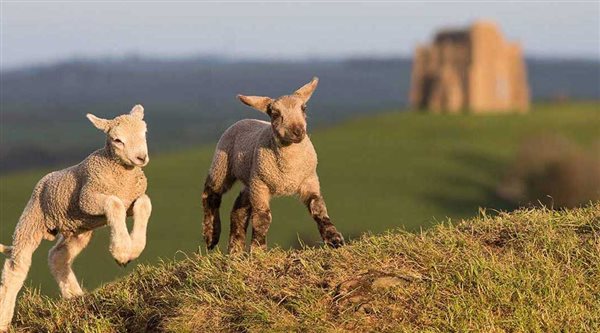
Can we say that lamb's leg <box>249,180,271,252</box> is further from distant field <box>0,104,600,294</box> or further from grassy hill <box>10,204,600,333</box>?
distant field <box>0,104,600,294</box>

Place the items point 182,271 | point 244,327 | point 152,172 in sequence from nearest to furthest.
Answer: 1. point 244,327
2. point 182,271
3. point 152,172

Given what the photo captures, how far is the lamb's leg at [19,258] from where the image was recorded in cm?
1105

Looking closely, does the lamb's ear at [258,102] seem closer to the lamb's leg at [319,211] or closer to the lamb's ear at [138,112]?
the lamb's leg at [319,211]

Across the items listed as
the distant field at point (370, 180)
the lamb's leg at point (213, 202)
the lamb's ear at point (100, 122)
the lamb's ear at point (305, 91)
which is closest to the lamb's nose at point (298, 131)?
the lamb's ear at point (305, 91)

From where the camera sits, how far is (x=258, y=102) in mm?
11016

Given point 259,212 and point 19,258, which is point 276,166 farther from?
point 19,258

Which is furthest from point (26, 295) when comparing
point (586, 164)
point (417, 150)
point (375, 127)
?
point (375, 127)

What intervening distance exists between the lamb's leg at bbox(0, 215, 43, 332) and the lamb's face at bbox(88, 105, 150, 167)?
5.13 ft

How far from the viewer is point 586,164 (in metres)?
91.5

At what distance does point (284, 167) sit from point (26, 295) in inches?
129

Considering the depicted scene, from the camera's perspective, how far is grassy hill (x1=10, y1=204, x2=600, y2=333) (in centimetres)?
897

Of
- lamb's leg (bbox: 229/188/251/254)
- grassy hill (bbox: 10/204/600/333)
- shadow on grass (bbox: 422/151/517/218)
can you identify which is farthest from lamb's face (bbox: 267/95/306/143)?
shadow on grass (bbox: 422/151/517/218)

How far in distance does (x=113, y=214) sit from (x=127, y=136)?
79 cm

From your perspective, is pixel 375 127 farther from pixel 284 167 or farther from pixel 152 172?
pixel 284 167
